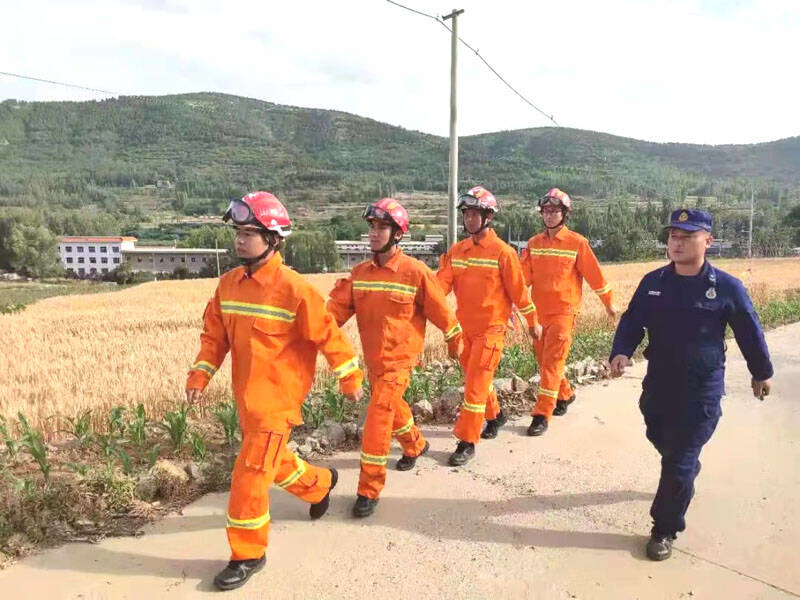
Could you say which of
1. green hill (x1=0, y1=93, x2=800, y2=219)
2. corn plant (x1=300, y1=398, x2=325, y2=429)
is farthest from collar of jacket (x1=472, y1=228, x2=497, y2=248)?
green hill (x1=0, y1=93, x2=800, y2=219)

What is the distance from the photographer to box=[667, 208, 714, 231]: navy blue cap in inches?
135

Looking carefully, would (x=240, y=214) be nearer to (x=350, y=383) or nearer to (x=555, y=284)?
(x=350, y=383)

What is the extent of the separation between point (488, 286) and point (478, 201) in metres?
0.69

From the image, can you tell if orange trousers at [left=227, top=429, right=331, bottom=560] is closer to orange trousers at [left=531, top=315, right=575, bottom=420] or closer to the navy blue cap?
the navy blue cap

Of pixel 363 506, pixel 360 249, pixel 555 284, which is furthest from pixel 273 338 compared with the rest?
pixel 360 249

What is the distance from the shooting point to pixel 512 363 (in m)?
7.48

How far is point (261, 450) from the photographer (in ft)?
10.7

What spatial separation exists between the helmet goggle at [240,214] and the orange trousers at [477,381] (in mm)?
2311

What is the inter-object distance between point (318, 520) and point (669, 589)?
2.02 m

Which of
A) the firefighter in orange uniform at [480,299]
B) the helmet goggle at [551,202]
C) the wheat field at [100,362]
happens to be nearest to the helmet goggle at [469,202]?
the firefighter in orange uniform at [480,299]

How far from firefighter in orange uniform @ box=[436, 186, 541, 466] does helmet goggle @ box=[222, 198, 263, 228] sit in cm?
213

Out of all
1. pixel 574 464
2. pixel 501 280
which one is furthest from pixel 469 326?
pixel 574 464

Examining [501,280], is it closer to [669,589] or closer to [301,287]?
[301,287]

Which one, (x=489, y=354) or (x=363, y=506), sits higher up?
(x=489, y=354)
